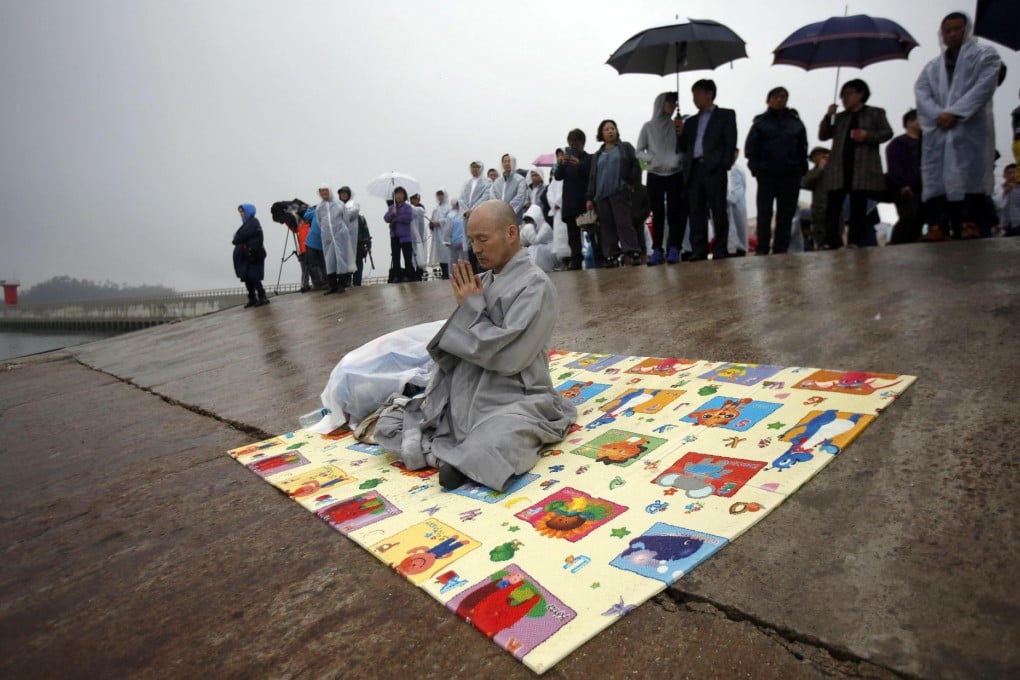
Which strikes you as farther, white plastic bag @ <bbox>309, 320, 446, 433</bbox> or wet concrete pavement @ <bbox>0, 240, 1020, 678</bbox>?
white plastic bag @ <bbox>309, 320, 446, 433</bbox>

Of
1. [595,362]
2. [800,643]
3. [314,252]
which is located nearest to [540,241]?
[314,252]

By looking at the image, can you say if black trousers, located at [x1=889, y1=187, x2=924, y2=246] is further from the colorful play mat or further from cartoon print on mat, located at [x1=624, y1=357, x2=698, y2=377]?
the colorful play mat

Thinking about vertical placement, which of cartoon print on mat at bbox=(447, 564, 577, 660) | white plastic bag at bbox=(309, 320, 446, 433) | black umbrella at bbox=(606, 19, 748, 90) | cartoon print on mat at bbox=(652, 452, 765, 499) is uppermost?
black umbrella at bbox=(606, 19, 748, 90)

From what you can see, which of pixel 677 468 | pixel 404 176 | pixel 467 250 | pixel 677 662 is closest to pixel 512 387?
pixel 677 468

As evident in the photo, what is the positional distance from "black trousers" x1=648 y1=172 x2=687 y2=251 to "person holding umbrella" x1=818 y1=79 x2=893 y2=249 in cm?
145

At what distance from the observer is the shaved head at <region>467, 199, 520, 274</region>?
2.46 m

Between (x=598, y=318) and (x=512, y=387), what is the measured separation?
232 centimetres

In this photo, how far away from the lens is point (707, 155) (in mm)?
6137

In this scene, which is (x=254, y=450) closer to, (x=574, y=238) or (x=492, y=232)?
(x=492, y=232)

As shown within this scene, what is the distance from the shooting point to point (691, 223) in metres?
6.66

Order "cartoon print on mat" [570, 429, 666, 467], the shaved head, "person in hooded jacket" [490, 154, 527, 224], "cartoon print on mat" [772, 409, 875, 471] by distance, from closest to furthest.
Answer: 1. "cartoon print on mat" [772, 409, 875, 471]
2. "cartoon print on mat" [570, 429, 666, 467]
3. the shaved head
4. "person in hooded jacket" [490, 154, 527, 224]

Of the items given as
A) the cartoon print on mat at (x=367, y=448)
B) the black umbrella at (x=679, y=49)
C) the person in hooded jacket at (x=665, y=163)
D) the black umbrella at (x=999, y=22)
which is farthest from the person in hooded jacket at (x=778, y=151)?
the cartoon print on mat at (x=367, y=448)

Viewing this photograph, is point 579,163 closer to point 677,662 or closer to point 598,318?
point 598,318

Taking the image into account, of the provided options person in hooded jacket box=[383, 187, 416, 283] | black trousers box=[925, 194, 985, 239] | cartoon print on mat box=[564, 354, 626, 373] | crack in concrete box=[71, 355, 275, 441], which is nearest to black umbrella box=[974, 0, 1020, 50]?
black trousers box=[925, 194, 985, 239]
